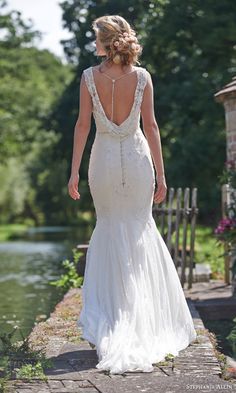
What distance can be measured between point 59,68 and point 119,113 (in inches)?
Answer: 2057

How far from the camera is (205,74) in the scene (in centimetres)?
2234

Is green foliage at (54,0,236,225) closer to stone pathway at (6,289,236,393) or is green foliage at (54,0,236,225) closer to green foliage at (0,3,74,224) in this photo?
green foliage at (0,3,74,224)

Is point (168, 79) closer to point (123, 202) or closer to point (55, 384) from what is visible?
point (123, 202)

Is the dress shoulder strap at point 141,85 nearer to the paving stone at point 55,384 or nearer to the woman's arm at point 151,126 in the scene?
the woman's arm at point 151,126

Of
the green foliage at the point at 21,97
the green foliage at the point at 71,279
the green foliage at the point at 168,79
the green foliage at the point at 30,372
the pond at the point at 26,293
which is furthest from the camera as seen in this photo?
the green foliage at the point at 21,97

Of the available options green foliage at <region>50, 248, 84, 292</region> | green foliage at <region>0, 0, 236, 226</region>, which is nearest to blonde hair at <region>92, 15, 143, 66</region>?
green foliage at <region>50, 248, 84, 292</region>

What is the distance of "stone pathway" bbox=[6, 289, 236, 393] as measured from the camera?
4.73 metres

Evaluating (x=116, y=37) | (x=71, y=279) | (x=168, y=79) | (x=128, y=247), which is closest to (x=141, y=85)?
(x=116, y=37)

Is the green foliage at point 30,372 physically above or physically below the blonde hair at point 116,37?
below

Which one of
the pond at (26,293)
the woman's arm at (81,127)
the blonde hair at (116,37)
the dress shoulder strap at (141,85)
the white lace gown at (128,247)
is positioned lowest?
the pond at (26,293)

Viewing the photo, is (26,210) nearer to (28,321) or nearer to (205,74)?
(205,74)

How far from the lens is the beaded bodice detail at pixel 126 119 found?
5.69 m

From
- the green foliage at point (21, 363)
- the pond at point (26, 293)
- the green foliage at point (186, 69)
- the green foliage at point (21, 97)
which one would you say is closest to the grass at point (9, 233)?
the green foliage at point (21, 97)

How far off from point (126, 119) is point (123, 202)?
0.60 m
